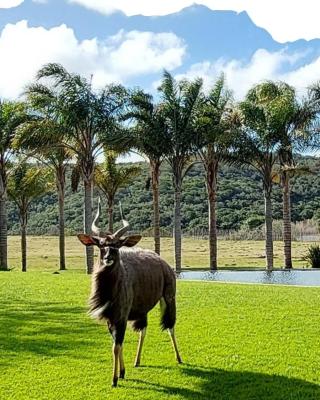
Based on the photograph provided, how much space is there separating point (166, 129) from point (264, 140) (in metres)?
4.39

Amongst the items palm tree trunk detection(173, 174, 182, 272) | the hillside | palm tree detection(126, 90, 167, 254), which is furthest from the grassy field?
palm tree detection(126, 90, 167, 254)

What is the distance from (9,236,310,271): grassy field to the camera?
4231cm

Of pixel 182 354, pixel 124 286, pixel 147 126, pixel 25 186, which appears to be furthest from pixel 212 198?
pixel 124 286

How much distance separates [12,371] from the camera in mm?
7996

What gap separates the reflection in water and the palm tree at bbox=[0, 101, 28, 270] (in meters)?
8.98

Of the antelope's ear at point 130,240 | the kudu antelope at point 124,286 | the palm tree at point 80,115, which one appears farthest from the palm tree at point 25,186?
the antelope's ear at point 130,240

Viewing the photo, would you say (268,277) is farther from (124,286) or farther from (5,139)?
(124,286)

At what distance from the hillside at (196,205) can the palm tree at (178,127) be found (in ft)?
93.9

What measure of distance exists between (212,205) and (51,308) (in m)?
18.0

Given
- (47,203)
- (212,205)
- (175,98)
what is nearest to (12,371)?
(175,98)

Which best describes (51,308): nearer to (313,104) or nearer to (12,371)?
(12,371)

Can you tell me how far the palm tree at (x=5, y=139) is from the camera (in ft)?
92.4

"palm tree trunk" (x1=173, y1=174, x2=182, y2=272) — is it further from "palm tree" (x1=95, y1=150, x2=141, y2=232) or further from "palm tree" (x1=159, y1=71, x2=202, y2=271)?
"palm tree" (x1=95, y1=150, x2=141, y2=232)

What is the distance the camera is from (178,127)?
27.1 meters
